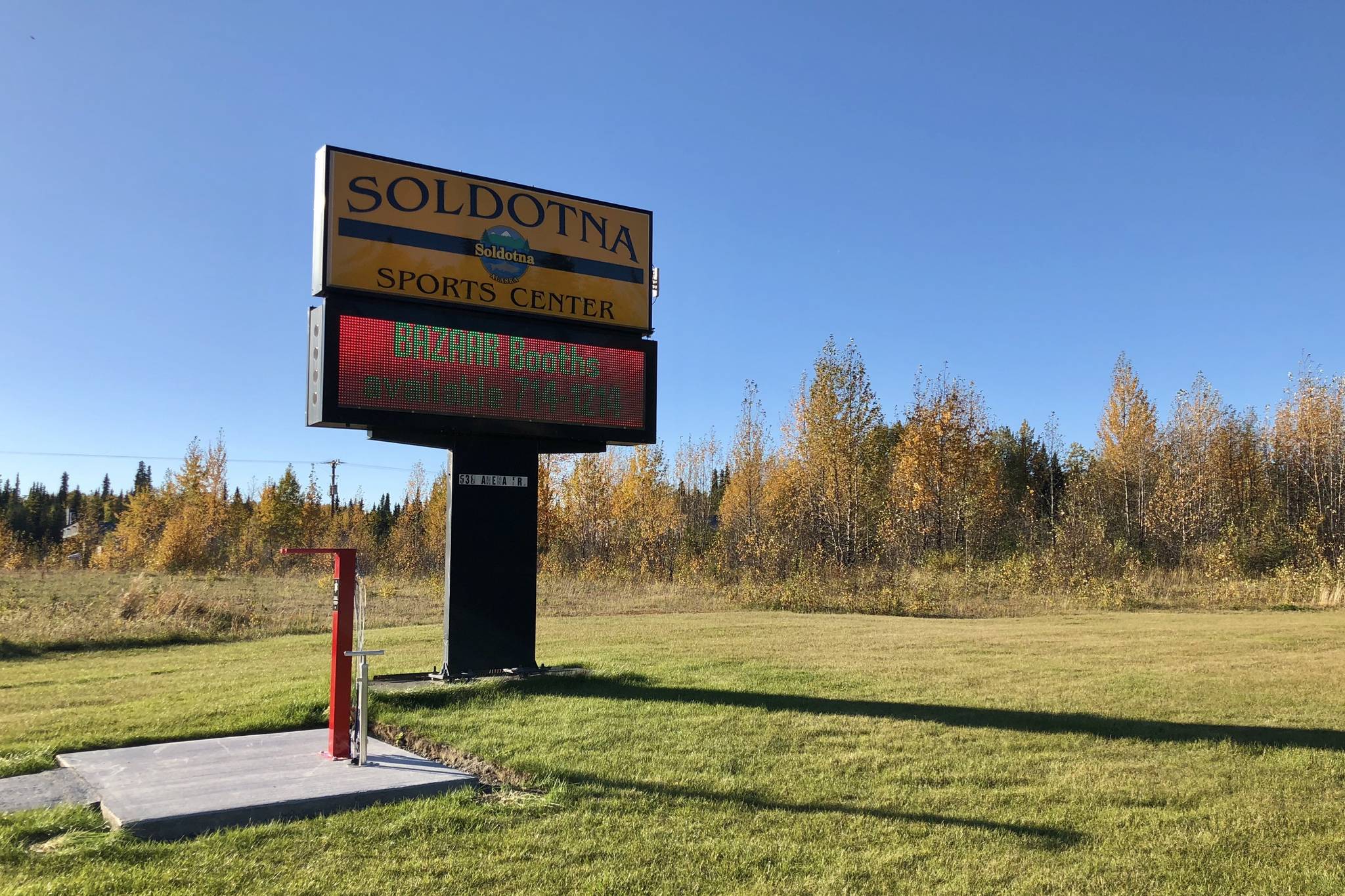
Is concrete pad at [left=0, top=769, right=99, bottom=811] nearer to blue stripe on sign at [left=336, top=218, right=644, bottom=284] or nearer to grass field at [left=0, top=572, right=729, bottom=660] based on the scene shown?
blue stripe on sign at [left=336, top=218, right=644, bottom=284]

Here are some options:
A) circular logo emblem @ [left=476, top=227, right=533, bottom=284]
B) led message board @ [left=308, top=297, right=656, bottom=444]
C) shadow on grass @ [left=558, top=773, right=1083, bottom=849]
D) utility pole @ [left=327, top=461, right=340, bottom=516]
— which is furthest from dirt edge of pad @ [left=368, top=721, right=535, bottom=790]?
utility pole @ [left=327, top=461, right=340, bottom=516]

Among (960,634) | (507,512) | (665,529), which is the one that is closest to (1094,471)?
(665,529)

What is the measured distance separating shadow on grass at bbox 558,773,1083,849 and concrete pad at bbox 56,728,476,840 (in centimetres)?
100

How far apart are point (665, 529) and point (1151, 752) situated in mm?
43345

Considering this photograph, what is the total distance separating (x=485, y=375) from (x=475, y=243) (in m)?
1.54

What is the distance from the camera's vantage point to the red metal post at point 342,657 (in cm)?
671

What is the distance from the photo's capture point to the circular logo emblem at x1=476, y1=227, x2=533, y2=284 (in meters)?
9.84

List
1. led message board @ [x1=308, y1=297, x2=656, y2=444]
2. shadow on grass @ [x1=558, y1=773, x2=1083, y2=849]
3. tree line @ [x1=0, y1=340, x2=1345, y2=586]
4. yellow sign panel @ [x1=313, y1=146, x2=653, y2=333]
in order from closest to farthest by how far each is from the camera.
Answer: shadow on grass @ [x1=558, y1=773, x2=1083, y2=849], led message board @ [x1=308, y1=297, x2=656, y2=444], yellow sign panel @ [x1=313, y1=146, x2=653, y2=333], tree line @ [x1=0, y1=340, x2=1345, y2=586]

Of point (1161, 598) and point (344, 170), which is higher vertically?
point (344, 170)

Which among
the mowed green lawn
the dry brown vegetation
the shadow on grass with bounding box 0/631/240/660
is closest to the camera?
the mowed green lawn

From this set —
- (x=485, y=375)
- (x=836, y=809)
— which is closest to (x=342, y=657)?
(x=485, y=375)

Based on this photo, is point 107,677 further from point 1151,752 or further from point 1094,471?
point 1094,471

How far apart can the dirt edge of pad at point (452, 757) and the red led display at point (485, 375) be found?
9.99 ft

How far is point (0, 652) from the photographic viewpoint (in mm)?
14570
